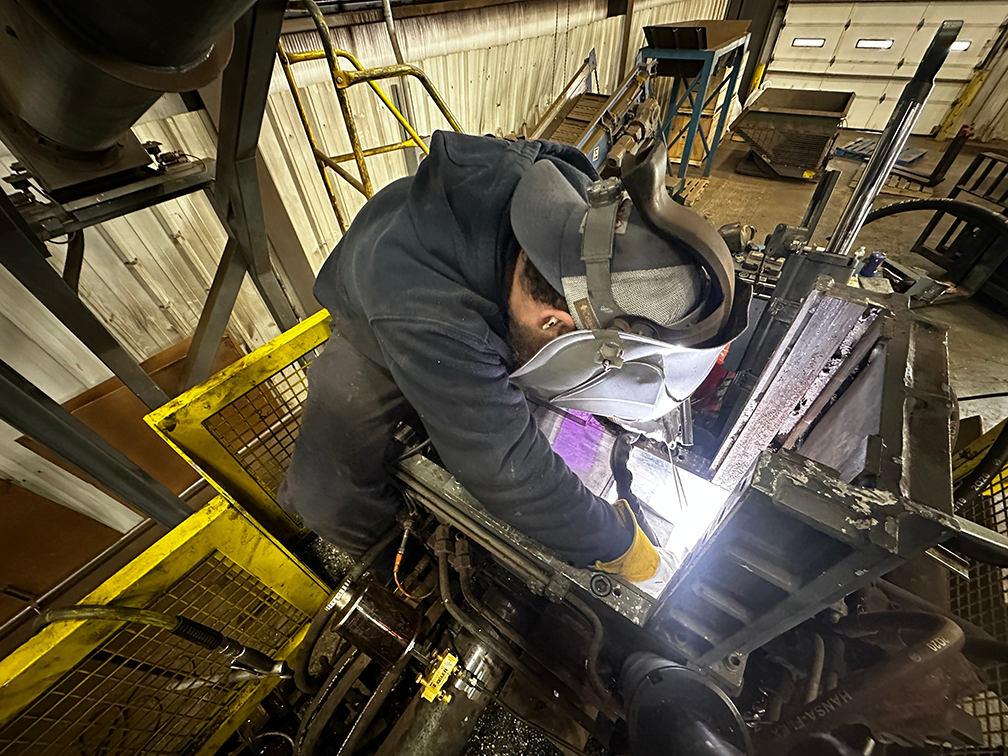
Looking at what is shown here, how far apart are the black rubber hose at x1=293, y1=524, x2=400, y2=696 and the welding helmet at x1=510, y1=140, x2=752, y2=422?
1127 millimetres

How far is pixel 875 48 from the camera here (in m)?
8.66

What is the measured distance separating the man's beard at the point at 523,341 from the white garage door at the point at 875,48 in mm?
12020

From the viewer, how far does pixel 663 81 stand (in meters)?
7.90

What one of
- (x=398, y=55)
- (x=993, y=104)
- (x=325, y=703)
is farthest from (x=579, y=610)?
(x=993, y=104)

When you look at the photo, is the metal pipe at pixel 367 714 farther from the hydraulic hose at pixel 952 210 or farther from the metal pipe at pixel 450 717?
the hydraulic hose at pixel 952 210

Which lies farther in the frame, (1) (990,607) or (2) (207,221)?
(2) (207,221)

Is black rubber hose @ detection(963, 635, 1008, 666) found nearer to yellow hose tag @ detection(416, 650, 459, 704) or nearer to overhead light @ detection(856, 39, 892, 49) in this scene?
yellow hose tag @ detection(416, 650, 459, 704)

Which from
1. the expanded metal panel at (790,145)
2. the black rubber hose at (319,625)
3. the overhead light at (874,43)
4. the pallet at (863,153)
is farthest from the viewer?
the overhead light at (874,43)

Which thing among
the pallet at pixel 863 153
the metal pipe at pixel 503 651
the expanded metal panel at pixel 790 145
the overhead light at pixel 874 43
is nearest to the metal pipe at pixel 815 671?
the metal pipe at pixel 503 651

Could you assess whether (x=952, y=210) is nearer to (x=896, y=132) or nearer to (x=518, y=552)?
(x=896, y=132)

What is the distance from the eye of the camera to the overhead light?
27.8ft

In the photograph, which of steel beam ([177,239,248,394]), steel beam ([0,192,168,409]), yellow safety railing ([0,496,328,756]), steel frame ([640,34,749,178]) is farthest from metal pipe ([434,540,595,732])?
steel frame ([640,34,749,178])

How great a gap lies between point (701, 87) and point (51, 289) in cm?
657

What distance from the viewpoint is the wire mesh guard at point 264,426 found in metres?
1.74
